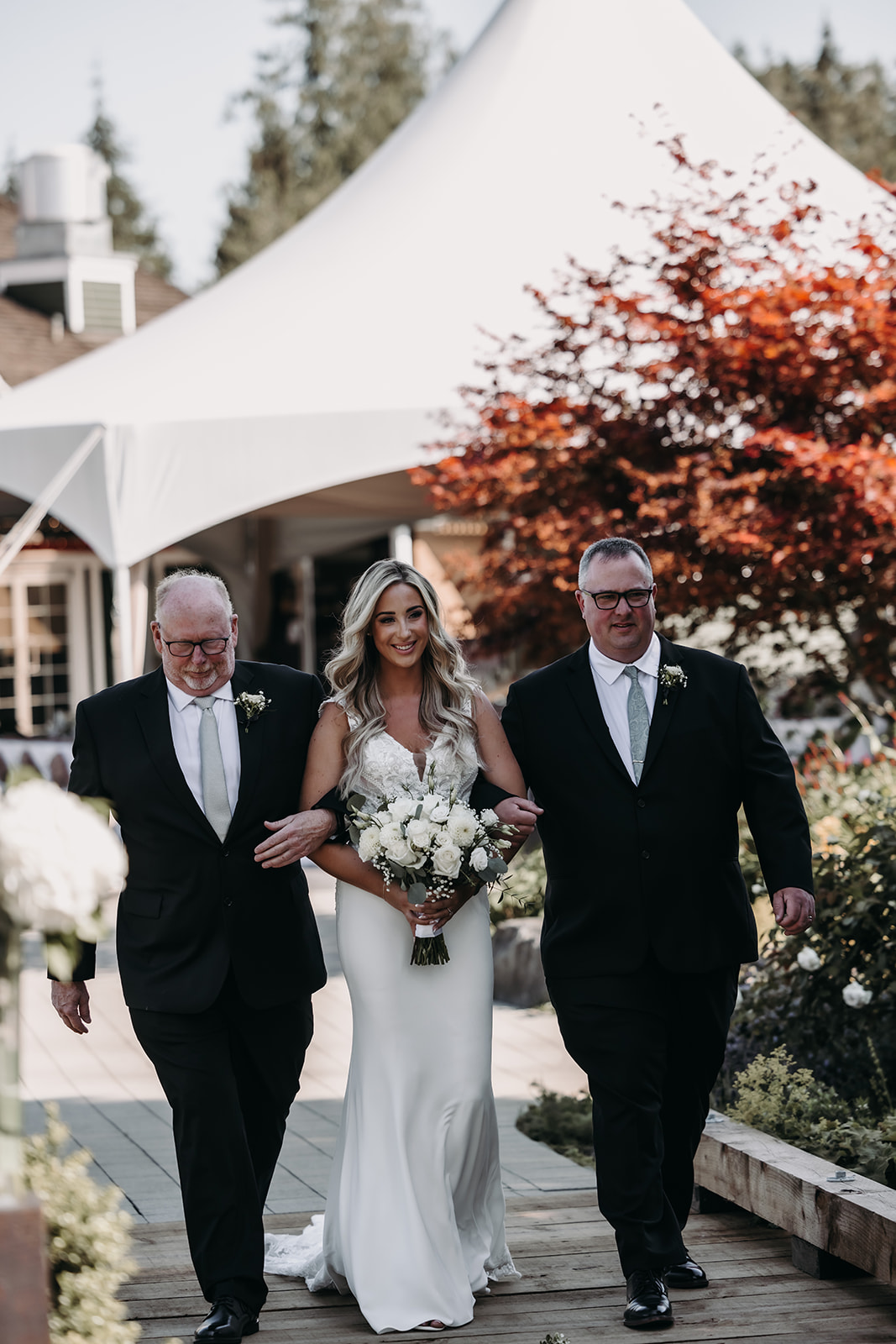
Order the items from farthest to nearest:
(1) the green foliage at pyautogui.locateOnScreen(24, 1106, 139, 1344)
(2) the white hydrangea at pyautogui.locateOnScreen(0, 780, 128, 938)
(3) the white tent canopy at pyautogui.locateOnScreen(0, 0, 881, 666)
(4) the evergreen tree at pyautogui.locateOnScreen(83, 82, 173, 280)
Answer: (4) the evergreen tree at pyautogui.locateOnScreen(83, 82, 173, 280)
(3) the white tent canopy at pyautogui.locateOnScreen(0, 0, 881, 666)
(1) the green foliage at pyautogui.locateOnScreen(24, 1106, 139, 1344)
(2) the white hydrangea at pyautogui.locateOnScreen(0, 780, 128, 938)

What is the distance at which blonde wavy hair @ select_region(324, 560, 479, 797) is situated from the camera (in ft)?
14.3

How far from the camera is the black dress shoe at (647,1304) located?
398 cm

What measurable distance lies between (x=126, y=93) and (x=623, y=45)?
3334 centimetres

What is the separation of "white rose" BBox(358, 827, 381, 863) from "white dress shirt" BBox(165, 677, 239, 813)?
37cm

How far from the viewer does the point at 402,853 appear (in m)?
4.07

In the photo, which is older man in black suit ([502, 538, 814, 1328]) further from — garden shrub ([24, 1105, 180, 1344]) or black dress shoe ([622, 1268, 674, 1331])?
garden shrub ([24, 1105, 180, 1344])

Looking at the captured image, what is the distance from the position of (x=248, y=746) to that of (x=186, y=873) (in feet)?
1.25

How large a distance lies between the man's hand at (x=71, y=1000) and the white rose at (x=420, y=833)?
3.10 feet

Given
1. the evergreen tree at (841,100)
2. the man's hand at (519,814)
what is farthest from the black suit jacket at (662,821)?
the evergreen tree at (841,100)

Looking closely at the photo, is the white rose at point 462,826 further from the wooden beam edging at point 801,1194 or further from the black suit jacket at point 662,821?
the wooden beam edging at point 801,1194

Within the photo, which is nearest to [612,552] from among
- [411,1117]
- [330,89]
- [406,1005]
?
[406,1005]

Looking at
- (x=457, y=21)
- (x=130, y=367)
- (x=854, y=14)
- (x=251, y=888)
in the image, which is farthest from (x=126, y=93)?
(x=251, y=888)

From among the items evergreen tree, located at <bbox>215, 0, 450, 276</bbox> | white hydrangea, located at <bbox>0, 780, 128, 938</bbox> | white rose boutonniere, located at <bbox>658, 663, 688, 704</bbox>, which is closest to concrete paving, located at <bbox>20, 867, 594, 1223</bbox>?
white rose boutonniere, located at <bbox>658, 663, 688, 704</bbox>

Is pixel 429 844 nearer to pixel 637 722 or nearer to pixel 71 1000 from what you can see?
pixel 637 722
